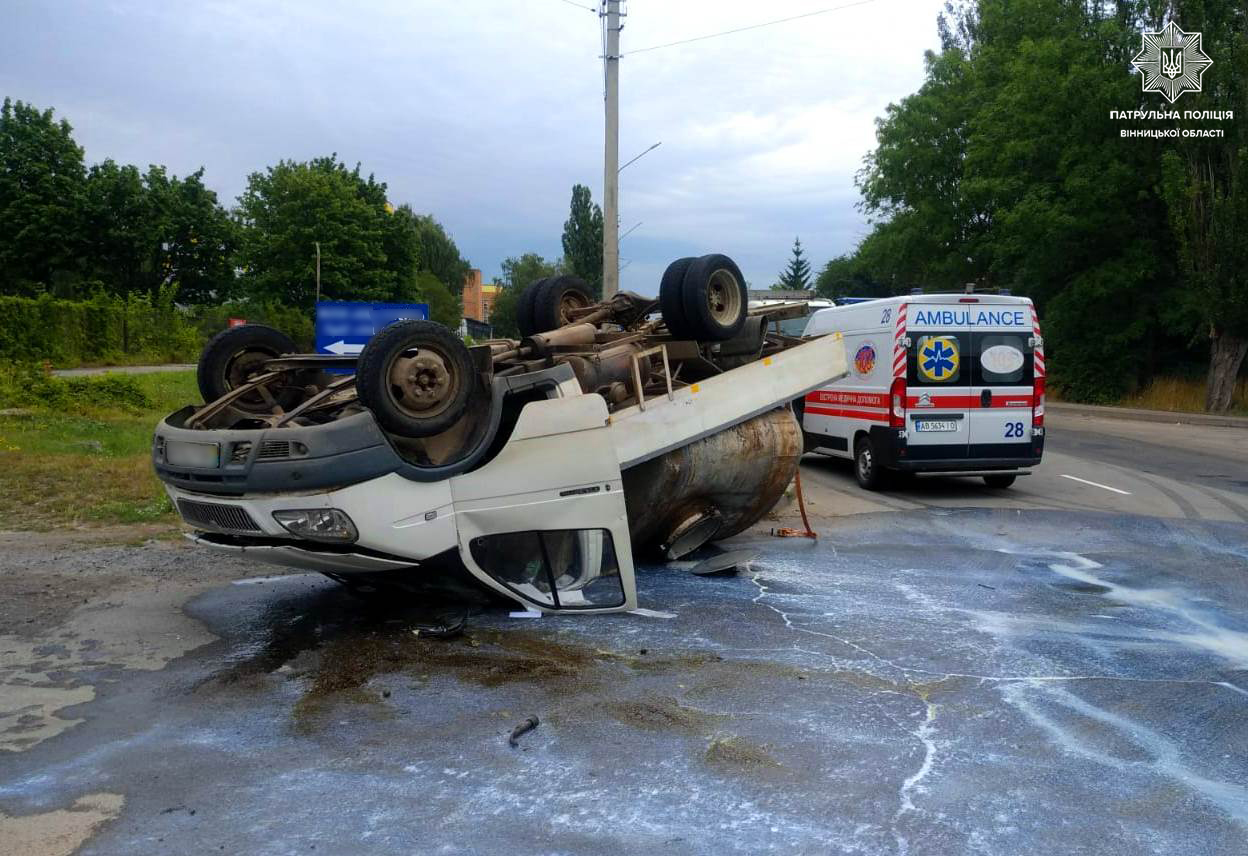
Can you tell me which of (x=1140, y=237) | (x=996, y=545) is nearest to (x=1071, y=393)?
(x=1140, y=237)

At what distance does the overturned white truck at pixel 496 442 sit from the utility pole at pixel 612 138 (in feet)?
32.2

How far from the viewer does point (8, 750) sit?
13.9 feet

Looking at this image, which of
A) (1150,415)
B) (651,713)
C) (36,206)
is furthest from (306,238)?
(651,713)

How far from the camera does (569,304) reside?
8.17 metres

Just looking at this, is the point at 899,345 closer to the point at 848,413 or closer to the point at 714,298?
the point at 848,413

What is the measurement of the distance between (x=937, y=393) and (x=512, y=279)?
95.1 m

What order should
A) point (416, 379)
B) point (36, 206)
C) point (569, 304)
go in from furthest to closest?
point (36, 206), point (569, 304), point (416, 379)

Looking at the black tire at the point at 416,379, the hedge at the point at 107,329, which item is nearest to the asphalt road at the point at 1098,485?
the black tire at the point at 416,379

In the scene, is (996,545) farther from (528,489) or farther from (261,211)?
(261,211)

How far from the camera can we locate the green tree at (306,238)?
4872 centimetres

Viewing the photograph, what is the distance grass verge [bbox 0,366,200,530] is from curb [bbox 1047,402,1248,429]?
22.5 m

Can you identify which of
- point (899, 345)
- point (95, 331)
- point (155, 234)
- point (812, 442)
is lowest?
point (812, 442)

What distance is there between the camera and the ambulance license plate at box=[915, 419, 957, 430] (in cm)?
1147

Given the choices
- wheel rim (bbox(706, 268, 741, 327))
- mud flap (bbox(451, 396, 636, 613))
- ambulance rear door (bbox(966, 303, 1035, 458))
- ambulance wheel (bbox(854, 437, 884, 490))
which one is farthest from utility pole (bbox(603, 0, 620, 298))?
mud flap (bbox(451, 396, 636, 613))
